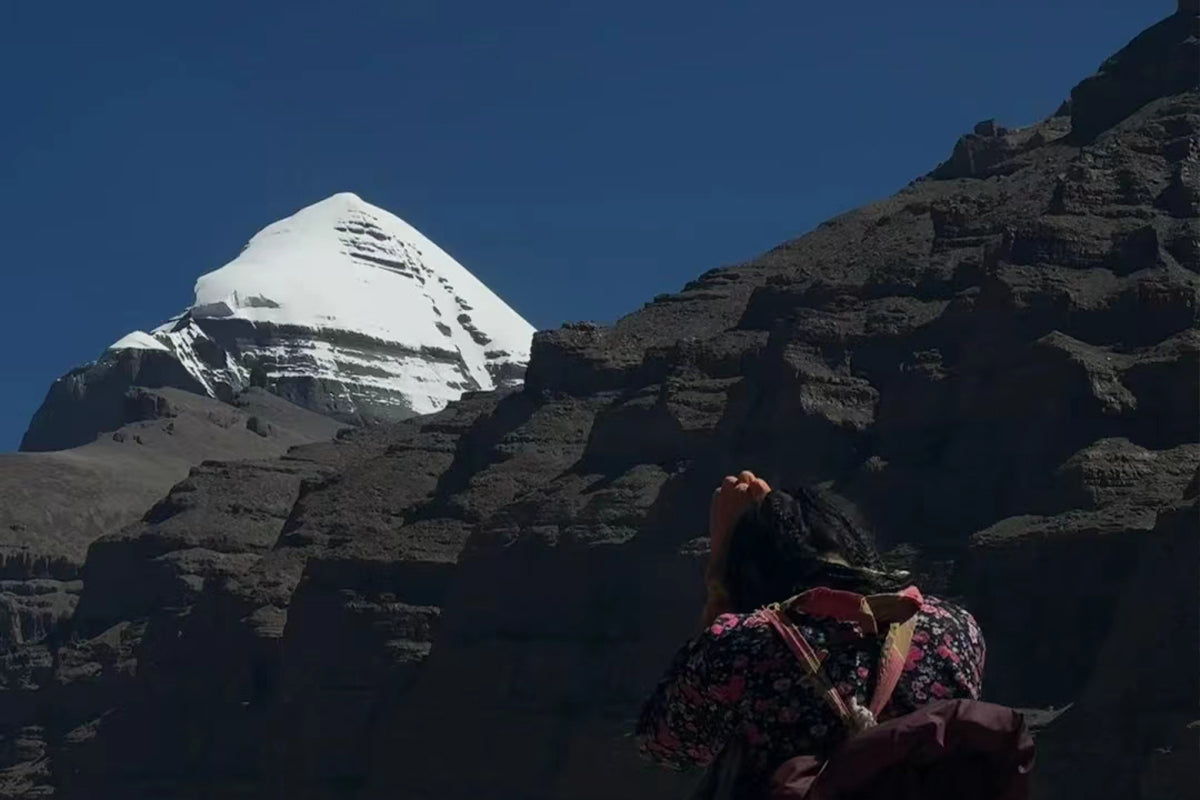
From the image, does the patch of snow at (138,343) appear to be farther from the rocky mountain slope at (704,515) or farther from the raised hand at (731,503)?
the raised hand at (731,503)

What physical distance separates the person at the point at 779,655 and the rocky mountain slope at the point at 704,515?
1171 inches

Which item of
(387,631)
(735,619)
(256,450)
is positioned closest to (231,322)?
(256,450)

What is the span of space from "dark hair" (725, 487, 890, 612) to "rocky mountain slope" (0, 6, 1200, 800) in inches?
1170

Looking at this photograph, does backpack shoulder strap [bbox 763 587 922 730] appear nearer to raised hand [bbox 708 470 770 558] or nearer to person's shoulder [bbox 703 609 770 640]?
person's shoulder [bbox 703 609 770 640]

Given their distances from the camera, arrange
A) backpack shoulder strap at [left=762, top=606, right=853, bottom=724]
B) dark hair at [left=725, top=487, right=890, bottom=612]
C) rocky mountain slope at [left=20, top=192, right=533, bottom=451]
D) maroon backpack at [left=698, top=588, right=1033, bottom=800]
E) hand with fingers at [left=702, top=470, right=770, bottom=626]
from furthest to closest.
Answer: rocky mountain slope at [left=20, top=192, right=533, bottom=451], hand with fingers at [left=702, top=470, right=770, bottom=626], dark hair at [left=725, top=487, right=890, bottom=612], backpack shoulder strap at [left=762, top=606, right=853, bottom=724], maroon backpack at [left=698, top=588, right=1033, bottom=800]

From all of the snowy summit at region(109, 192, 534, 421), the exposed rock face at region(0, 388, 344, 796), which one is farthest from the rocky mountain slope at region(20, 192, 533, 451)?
the exposed rock face at region(0, 388, 344, 796)

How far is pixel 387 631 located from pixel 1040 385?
68.9ft

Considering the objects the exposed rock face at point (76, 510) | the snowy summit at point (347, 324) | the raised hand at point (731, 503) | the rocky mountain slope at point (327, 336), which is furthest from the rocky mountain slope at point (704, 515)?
the snowy summit at point (347, 324)

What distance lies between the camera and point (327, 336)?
150 m

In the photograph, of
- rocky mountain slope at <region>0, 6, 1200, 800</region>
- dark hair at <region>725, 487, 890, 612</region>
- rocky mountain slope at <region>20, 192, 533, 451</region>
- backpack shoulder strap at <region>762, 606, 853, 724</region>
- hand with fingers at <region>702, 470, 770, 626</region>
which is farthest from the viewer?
rocky mountain slope at <region>20, 192, 533, 451</region>

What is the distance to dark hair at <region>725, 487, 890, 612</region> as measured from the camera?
21.2 ft

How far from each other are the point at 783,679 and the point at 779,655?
56 mm

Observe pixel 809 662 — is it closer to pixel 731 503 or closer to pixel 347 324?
pixel 731 503

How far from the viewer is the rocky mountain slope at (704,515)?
44.4m
